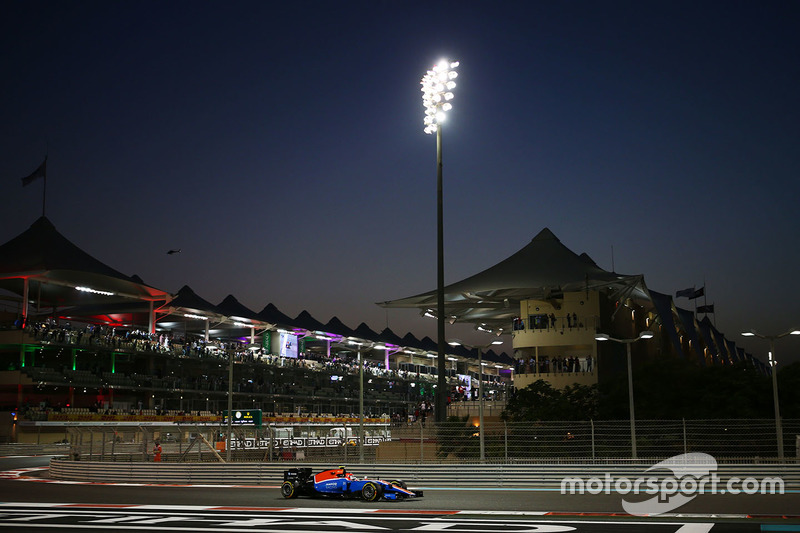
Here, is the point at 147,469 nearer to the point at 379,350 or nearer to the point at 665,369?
the point at 665,369

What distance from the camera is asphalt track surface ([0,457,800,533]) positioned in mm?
15898

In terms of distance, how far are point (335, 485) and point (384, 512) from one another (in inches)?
149

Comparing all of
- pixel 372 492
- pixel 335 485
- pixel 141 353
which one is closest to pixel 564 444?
pixel 372 492

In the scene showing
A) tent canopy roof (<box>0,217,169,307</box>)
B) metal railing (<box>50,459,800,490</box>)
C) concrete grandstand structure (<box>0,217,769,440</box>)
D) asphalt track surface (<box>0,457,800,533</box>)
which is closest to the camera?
asphalt track surface (<box>0,457,800,533</box>)

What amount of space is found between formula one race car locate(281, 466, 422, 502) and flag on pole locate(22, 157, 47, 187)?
2076 inches

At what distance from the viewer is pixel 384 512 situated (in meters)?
18.9

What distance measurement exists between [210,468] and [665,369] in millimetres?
19985

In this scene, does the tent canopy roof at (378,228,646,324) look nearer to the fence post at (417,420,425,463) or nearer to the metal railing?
the fence post at (417,420,425,463)

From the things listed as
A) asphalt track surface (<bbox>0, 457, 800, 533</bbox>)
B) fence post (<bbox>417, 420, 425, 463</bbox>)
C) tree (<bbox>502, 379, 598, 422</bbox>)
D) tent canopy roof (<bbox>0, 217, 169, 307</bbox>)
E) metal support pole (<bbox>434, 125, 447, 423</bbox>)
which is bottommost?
asphalt track surface (<bbox>0, 457, 800, 533</bbox>)

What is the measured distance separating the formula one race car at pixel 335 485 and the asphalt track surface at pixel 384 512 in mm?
270

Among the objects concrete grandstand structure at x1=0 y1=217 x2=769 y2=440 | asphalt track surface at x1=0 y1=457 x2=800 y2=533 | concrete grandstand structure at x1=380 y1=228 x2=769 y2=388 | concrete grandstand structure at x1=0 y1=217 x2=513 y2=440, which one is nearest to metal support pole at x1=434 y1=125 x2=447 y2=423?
asphalt track surface at x1=0 y1=457 x2=800 y2=533

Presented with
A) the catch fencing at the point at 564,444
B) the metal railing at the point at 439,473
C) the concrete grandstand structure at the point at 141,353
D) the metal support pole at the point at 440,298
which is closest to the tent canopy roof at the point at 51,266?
the concrete grandstand structure at the point at 141,353

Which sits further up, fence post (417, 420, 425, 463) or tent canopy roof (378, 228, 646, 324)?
tent canopy roof (378, 228, 646, 324)

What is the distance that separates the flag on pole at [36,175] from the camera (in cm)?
6676
